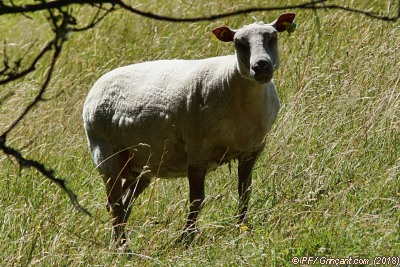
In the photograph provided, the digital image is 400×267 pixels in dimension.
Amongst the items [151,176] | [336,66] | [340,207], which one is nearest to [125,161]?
[151,176]

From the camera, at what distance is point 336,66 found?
845 centimetres

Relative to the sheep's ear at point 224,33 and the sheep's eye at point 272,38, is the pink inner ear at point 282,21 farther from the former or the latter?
the sheep's ear at point 224,33

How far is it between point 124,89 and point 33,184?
102cm

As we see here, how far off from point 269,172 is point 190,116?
2.70 ft

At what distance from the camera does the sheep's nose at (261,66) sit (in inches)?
227

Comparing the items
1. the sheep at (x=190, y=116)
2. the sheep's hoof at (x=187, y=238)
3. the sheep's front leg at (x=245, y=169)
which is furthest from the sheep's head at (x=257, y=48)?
the sheep's hoof at (x=187, y=238)

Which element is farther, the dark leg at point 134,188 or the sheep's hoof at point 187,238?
the dark leg at point 134,188

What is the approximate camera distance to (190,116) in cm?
627

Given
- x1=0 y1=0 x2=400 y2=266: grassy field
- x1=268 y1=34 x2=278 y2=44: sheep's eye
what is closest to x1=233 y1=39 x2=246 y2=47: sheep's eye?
x1=268 y1=34 x2=278 y2=44: sheep's eye

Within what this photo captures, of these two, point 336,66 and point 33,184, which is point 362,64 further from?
point 33,184

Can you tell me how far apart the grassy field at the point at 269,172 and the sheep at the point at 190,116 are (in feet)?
0.66

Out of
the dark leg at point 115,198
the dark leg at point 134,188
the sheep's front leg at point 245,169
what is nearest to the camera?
the sheep's front leg at point 245,169

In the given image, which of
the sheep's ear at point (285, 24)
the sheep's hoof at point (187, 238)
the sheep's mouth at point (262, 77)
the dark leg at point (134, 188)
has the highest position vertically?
the sheep's ear at point (285, 24)

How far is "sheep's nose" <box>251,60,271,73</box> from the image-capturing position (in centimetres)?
577
